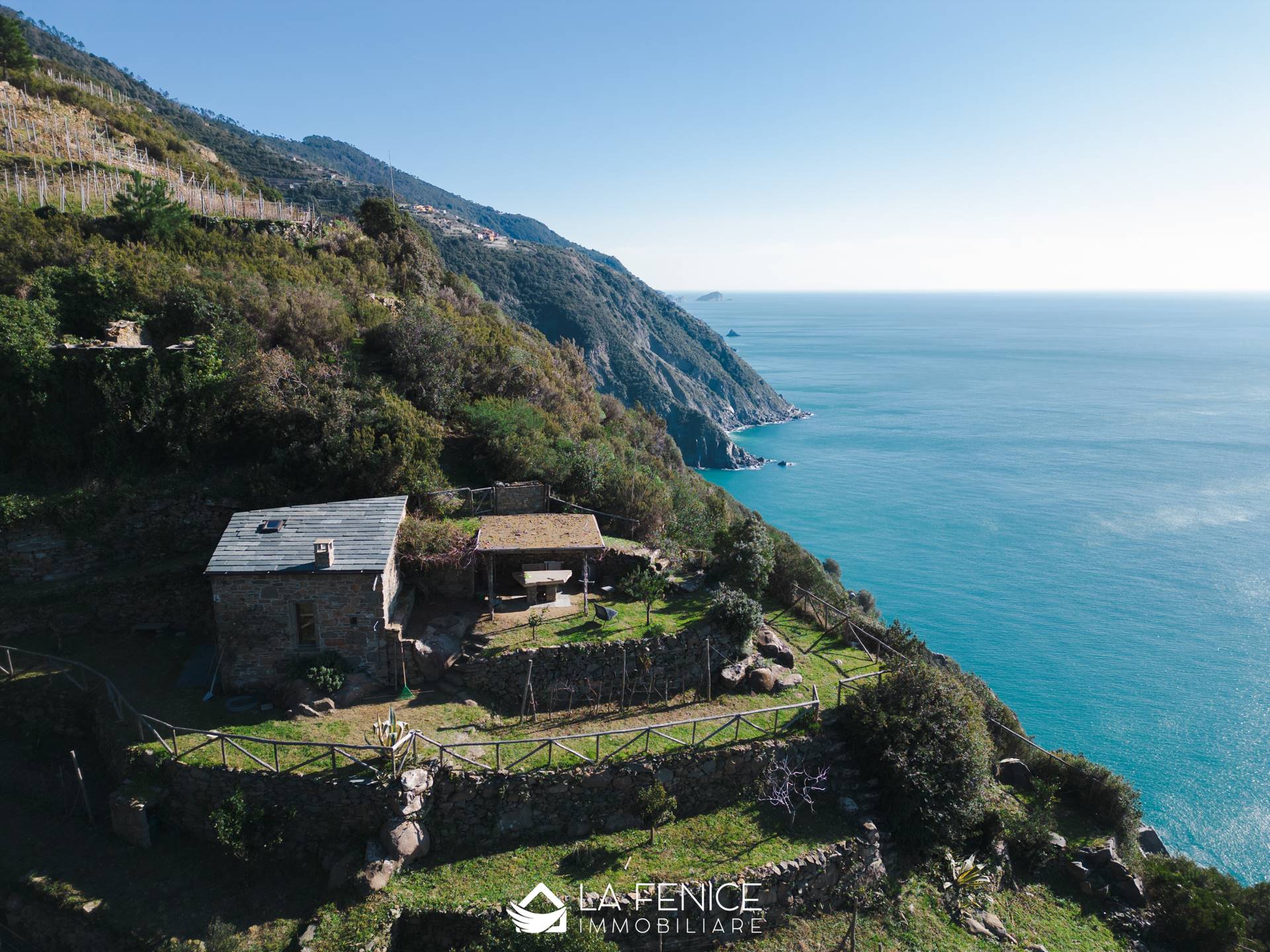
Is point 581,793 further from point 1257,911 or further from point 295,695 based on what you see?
point 1257,911

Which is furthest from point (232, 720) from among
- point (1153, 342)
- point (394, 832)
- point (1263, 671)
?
point (1153, 342)

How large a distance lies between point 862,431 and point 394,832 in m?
94.6

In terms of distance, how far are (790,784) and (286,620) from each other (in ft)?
42.0

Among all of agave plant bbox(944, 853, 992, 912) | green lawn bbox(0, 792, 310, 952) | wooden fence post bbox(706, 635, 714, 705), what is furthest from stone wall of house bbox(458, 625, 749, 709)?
agave plant bbox(944, 853, 992, 912)

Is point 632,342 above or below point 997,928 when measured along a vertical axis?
above

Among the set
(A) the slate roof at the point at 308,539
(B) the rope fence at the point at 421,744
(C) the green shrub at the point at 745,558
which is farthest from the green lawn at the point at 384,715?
(A) the slate roof at the point at 308,539

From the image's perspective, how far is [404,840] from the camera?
43.4 ft

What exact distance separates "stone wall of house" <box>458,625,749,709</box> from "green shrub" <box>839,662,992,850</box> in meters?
4.12

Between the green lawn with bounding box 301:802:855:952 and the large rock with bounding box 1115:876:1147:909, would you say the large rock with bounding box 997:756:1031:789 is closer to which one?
the large rock with bounding box 1115:876:1147:909

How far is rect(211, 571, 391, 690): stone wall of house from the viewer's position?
15.6m

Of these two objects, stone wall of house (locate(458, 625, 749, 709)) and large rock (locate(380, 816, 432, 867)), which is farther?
stone wall of house (locate(458, 625, 749, 709))

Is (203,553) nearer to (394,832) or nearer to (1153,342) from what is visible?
(394,832)

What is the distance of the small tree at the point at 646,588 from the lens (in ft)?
60.5

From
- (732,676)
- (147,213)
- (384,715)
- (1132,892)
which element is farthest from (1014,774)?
(147,213)
